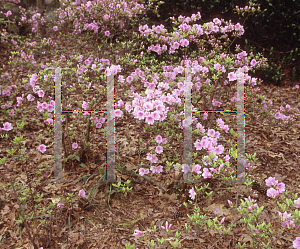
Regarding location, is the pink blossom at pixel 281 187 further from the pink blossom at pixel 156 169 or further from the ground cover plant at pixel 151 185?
the pink blossom at pixel 156 169

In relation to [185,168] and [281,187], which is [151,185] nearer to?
[185,168]

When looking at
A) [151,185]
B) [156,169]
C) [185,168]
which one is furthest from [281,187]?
[151,185]

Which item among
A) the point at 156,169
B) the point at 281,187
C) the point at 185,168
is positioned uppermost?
the point at 281,187

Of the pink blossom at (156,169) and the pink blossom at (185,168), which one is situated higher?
the pink blossom at (185,168)

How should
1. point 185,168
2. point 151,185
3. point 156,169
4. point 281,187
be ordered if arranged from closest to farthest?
1. point 281,187
2. point 185,168
3. point 156,169
4. point 151,185

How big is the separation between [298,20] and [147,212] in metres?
5.33

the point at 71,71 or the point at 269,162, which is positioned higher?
the point at 71,71

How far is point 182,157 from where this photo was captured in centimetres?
281

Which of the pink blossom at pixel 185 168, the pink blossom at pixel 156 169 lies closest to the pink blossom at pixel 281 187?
the pink blossom at pixel 185 168

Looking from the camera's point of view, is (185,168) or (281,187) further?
(185,168)

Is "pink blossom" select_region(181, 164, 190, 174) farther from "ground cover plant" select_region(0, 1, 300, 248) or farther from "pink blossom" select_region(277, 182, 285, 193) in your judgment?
"pink blossom" select_region(277, 182, 285, 193)

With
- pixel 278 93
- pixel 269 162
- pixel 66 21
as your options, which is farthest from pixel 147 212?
pixel 66 21

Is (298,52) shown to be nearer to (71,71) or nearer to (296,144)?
(296,144)

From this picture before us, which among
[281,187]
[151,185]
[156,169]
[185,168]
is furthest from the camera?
[151,185]
